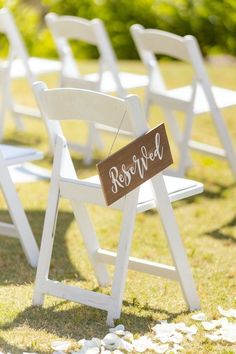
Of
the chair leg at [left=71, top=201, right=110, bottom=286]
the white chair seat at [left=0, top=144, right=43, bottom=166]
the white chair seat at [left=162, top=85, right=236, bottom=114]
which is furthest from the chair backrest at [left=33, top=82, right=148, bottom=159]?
the white chair seat at [left=162, top=85, right=236, bottom=114]

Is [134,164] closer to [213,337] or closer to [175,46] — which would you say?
[213,337]

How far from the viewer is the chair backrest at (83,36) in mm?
6473

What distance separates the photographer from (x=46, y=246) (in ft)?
13.5

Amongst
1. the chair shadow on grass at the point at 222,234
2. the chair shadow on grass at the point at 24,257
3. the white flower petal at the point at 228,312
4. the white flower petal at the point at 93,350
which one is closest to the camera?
the white flower petal at the point at 93,350

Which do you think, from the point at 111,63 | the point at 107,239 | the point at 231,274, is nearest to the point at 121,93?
the point at 111,63

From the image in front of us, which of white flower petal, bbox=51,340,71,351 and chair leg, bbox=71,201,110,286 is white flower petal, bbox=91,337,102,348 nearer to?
white flower petal, bbox=51,340,71,351

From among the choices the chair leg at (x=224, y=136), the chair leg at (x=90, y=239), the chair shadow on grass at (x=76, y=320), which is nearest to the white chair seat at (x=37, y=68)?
the chair leg at (x=224, y=136)

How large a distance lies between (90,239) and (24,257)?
690 mm

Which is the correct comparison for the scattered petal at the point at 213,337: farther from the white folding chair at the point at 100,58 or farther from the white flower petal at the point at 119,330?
the white folding chair at the point at 100,58

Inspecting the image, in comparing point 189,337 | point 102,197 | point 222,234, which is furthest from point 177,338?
point 222,234

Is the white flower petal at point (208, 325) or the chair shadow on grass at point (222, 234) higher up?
the white flower petal at point (208, 325)

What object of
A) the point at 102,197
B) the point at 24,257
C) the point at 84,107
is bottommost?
the point at 24,257

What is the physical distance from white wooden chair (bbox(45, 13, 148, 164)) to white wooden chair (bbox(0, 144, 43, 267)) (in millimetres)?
1731

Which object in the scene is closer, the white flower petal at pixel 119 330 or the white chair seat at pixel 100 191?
the white flower petal at pixel 119 330
